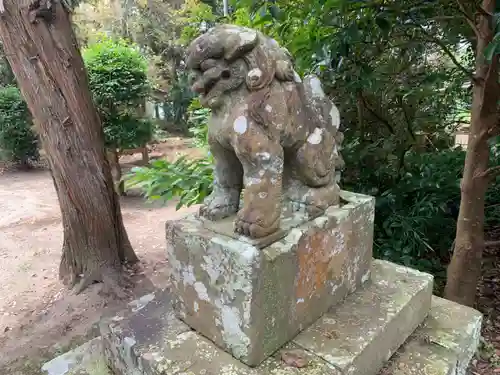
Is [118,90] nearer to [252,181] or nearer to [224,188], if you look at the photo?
[224,188]

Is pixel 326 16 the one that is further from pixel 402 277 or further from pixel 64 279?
pixel 64 279

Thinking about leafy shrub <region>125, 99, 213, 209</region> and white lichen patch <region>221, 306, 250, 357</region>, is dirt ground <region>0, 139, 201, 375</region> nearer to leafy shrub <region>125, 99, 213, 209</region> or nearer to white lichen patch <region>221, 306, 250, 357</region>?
leafy shrub <region>125, 99, 213, 209</region>

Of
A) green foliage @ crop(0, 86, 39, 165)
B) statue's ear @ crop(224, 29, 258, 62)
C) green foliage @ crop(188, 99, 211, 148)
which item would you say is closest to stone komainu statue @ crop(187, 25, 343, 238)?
statue's ear @ crop(224, 29, 258, 62)

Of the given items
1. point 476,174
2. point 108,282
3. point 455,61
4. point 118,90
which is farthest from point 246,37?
point 118,90

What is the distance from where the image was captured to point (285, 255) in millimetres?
1225

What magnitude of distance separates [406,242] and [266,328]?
158cm

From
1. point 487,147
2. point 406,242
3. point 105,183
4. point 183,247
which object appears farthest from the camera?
point 105,183

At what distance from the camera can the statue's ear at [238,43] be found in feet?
3.76

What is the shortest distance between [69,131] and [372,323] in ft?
8.25

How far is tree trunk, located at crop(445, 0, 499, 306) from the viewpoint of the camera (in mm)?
1786

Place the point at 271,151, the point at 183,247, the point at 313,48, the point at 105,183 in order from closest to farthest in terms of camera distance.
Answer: the point at 271,151 < the point at 183,247 < the point at 313,48 < the point at 105,183

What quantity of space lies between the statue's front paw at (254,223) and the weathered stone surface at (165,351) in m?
0.39

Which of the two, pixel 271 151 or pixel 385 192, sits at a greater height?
pixel 271 151

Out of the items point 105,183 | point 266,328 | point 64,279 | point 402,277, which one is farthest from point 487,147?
point 64,279
